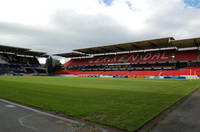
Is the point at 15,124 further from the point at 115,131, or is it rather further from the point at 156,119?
the point at 156,119

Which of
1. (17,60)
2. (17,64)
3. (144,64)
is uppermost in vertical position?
(17,60)

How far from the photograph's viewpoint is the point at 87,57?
3049 inches

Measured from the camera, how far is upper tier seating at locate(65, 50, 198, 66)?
4784 cm

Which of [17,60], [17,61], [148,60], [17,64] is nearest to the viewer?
[148,60]

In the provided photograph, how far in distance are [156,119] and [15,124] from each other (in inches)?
191

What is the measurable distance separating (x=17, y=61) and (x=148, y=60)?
2568 inches

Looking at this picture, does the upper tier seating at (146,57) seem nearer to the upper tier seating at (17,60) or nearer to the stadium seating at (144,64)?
the stadium seating at (144,64)

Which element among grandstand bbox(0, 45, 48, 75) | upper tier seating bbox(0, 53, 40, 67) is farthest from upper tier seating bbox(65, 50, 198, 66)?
upper tier seating bbox(0, 53, 40, 67)

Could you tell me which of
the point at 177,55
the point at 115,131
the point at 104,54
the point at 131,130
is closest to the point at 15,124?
the point at 115,131

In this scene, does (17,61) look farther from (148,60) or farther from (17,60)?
(148,60)

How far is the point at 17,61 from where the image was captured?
74.4 metres

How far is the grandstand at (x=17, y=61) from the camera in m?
67.8

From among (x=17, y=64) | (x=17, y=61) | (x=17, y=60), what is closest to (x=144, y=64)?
(x=17, y=64)

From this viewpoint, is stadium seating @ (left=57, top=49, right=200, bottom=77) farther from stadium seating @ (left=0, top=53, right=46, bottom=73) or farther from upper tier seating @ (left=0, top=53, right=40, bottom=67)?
upper tier seating @ (left=0, top=53, right=40, bottom=67)
